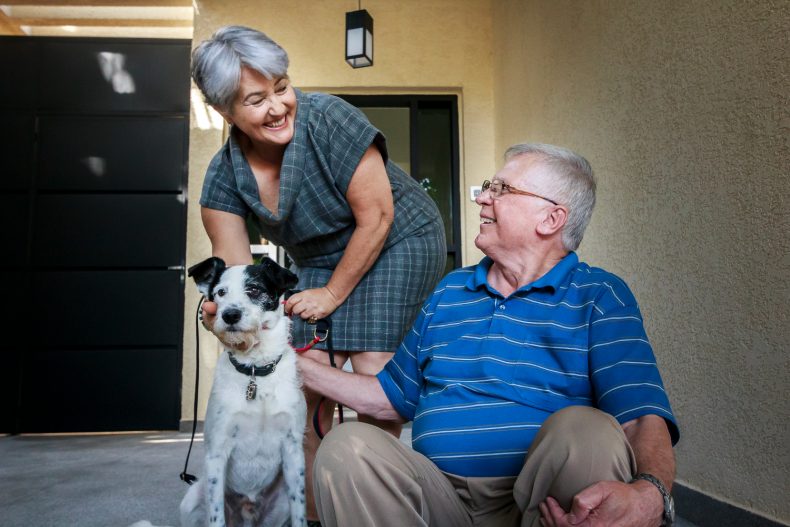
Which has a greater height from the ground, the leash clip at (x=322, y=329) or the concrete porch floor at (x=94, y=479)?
the leash clip at (x=322, y=329)

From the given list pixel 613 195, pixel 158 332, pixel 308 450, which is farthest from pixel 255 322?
pixel 158 332

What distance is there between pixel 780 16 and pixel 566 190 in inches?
31.4

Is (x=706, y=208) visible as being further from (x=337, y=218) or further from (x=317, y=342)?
(x=317, y=342)

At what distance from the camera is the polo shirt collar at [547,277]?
52.6 inches

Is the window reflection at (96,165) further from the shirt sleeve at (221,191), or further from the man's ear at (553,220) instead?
the man's ear at (553,220)

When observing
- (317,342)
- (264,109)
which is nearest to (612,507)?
(317,342)

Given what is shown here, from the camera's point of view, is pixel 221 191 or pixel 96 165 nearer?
pixel 221 191

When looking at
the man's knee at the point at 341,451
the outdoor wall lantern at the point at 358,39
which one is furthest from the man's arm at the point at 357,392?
the outdoor wall lantern at the point at 358,39

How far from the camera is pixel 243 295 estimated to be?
5.14 feet

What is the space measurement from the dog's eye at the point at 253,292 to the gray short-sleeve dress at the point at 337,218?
22 cm

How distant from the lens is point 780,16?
1.64 m

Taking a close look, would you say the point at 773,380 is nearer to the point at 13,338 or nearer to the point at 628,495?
the point at 628,495

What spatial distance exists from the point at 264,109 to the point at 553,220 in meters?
0.76

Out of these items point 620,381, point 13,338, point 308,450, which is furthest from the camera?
point 13,338
